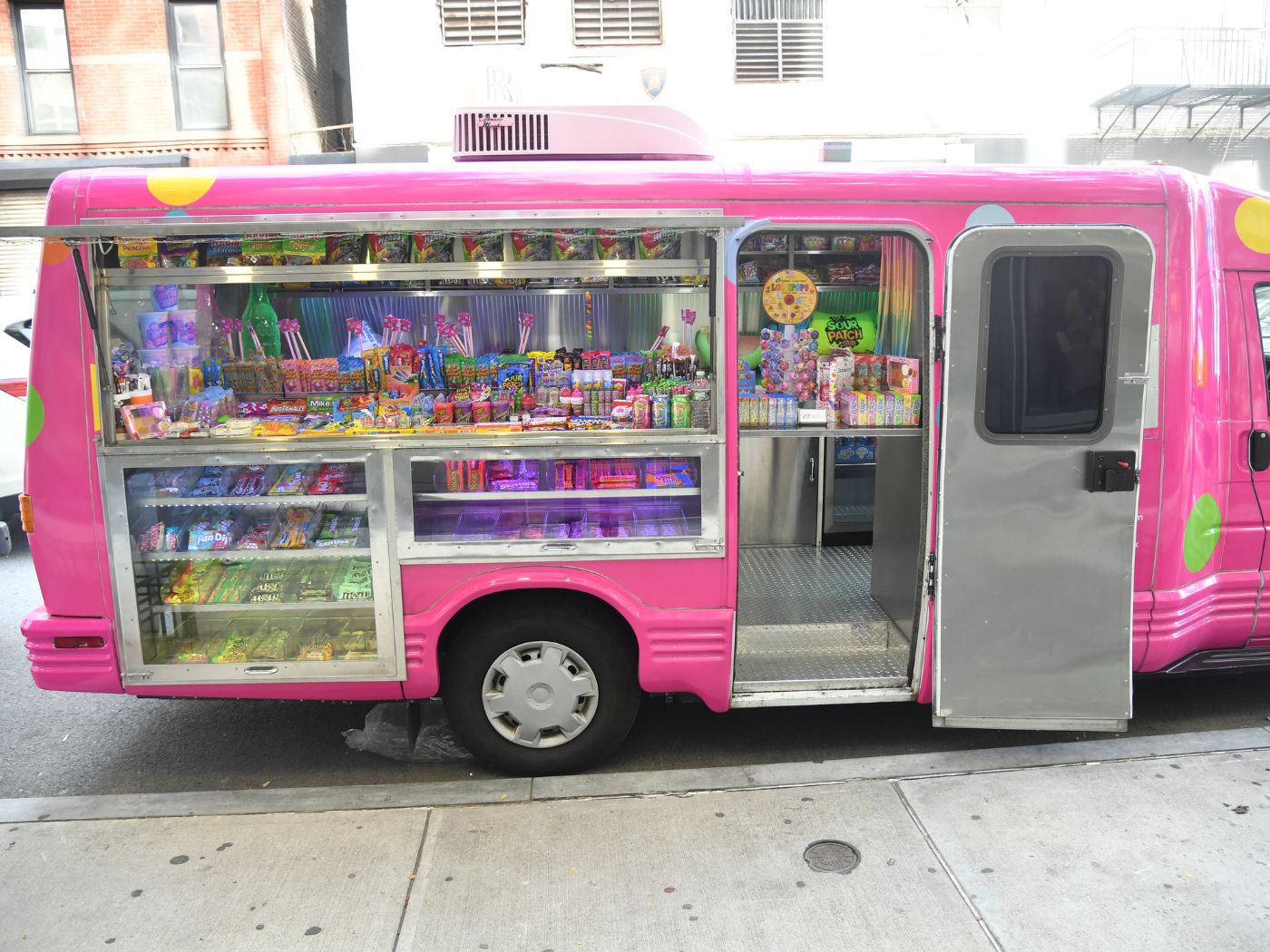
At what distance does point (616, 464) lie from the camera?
13.2 feet

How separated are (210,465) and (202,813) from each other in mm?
1385

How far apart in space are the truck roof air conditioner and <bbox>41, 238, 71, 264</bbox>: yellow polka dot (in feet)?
5.32

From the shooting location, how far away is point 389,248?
13.2ft

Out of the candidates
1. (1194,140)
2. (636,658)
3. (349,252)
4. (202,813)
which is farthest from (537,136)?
(1194,140)

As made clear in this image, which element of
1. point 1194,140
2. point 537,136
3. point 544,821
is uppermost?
point 1194,140

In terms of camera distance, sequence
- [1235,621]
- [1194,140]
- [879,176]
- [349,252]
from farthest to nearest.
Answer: [1194,140], [1235,621], [349,252], [879,176]

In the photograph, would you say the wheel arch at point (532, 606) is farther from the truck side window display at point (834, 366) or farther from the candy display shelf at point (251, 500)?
the truck side window display at point (834, 366)

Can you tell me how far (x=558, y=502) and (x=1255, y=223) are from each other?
3344mm

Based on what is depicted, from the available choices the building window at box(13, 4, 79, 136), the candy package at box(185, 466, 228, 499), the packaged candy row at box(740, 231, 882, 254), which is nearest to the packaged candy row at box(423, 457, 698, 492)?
the candy package at box(185, 466, 228, 499)

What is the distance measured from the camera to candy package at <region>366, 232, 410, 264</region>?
402 centimetres

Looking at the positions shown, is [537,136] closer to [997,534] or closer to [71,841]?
[997,534]

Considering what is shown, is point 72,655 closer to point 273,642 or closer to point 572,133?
point 273,642

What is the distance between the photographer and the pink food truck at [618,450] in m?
3.77

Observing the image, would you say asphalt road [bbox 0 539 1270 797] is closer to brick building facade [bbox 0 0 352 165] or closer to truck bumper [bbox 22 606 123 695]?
truck bumper [bbox 22 606 123 695]
